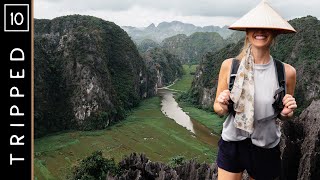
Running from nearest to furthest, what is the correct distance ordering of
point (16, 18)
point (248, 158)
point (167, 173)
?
point (248, 158) → point (16, 18) → point (167, 173)

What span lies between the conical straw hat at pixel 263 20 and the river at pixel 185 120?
158 feet

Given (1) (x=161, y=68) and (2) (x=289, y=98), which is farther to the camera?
(1) (x=161, y=68)

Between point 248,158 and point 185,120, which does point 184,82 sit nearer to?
point 185,120

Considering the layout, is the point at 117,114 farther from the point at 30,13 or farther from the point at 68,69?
the point at 30,13

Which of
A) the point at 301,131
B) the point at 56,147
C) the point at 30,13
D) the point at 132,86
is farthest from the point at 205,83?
the point at 30,13

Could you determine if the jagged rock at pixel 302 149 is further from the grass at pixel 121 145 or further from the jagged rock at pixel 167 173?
the grass at pixel 121 145

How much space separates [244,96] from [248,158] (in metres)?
0.81

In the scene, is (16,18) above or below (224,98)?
above

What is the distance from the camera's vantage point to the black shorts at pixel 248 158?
4.42 metres

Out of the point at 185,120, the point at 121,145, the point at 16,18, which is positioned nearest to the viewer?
the point at 16,18

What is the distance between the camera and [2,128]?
189 inches

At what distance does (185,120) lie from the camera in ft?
224

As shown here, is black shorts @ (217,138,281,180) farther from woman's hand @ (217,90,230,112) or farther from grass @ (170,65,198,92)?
grass @ (170,65,198,92)

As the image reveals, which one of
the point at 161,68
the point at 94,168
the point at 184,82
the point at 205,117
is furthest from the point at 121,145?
the point at 184,82
